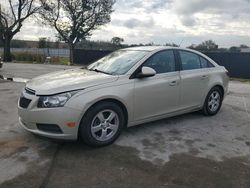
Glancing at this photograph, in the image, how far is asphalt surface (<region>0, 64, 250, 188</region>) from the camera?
3379mm

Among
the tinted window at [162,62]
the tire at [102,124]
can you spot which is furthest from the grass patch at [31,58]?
the tire at [102,124]

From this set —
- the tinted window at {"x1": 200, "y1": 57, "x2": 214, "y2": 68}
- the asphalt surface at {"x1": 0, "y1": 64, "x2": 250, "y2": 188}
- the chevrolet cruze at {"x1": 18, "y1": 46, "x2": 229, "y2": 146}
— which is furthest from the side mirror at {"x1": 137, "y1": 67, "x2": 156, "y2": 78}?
the tinted window at {"x1": 200, "y1": 57, "x2": 214, "y2": 68}

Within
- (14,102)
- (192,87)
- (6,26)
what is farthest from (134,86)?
(6,26)

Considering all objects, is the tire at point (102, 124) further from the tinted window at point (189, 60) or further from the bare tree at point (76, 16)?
the bare tree at point (76, 16)

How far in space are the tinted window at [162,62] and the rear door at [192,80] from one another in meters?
0.25

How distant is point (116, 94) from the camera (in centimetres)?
433

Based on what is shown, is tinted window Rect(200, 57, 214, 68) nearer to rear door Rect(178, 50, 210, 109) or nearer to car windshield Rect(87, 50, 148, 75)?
rear door Rect(178, 50, 210, 109)

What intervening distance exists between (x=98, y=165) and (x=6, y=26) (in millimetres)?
31910

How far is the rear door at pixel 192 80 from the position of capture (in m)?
5.46

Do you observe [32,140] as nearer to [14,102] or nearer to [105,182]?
[105,182]

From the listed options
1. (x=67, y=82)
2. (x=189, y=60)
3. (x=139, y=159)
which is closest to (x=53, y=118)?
(x=67, y=82)

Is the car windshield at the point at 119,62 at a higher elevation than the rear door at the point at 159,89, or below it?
higher

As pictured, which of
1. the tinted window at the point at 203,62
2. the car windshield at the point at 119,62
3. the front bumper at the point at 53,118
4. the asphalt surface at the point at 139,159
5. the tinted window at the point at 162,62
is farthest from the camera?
the tinted window at the point at 203,62

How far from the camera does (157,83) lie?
491cm
